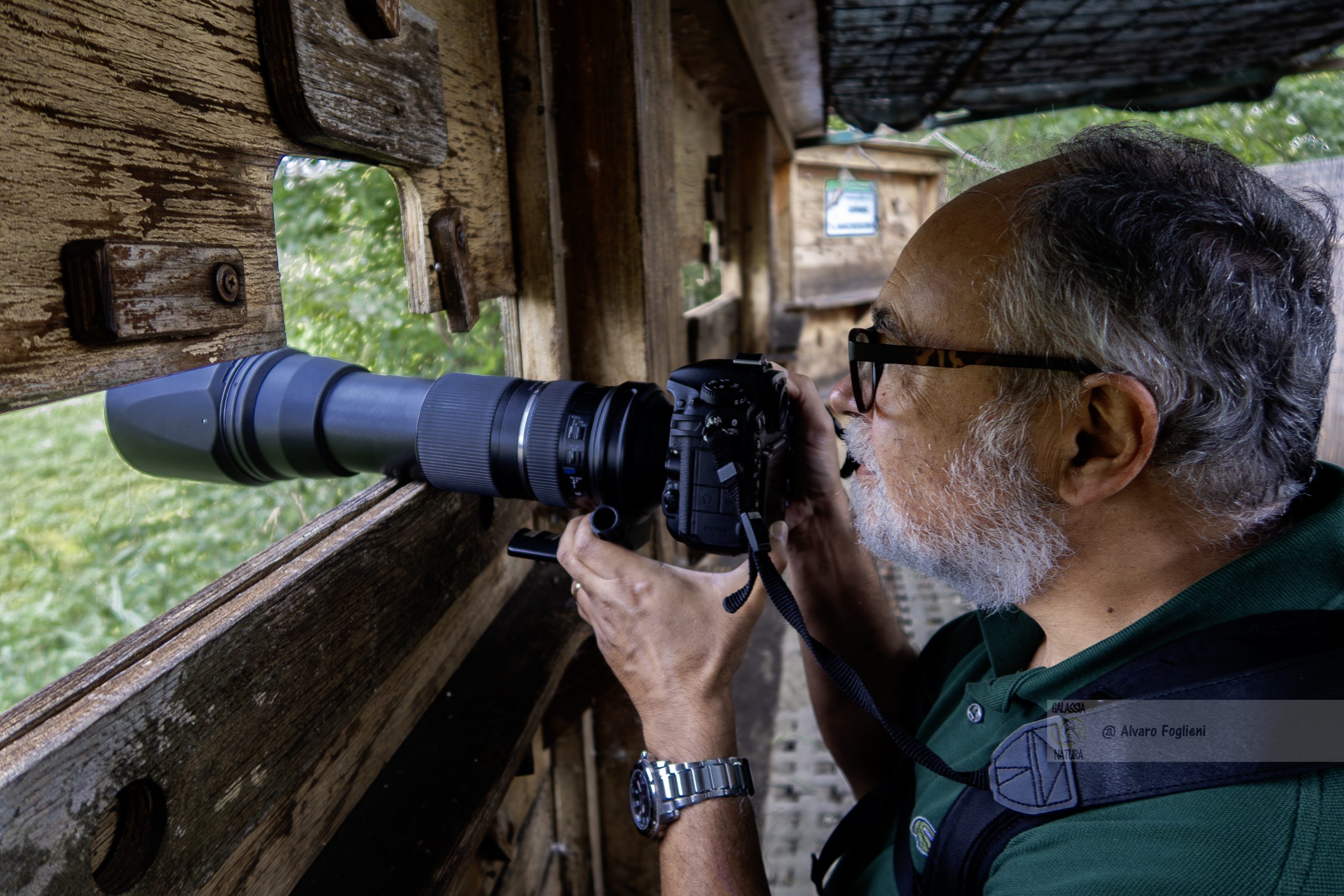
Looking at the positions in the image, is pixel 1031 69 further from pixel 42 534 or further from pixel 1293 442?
pixel 42 534

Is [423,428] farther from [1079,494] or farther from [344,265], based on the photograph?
[344,265]

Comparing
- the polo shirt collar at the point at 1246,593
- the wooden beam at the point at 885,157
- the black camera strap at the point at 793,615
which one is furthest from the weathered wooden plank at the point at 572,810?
the wooden beam at the point at 885,157

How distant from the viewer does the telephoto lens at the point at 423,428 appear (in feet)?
3.87

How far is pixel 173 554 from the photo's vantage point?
2.29 metres

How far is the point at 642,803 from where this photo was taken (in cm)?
112

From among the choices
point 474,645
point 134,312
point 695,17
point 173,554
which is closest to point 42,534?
point 173,554

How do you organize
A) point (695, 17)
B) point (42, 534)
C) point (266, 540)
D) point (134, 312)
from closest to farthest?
1. point (134, 312)
2. point (42, 534)
3. point (695, 17)
4. point (266, 540)

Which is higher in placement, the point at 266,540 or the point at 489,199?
the point at 489,199

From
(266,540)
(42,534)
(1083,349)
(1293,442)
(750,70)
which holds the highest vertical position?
(750,70)

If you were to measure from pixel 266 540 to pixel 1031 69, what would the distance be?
3.64 meters

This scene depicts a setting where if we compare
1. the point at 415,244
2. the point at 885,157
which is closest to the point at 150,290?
the point at 415,244

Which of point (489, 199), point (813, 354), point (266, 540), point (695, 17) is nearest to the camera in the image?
point (489, 199)

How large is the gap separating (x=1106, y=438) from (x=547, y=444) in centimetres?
69

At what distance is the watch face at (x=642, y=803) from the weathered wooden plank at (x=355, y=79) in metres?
0.83
